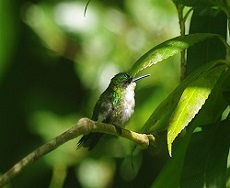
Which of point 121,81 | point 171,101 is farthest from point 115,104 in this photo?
point 171,101

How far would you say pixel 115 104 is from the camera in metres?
2.85

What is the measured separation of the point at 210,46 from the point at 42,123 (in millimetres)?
963

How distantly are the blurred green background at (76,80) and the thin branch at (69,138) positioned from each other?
3.10ft

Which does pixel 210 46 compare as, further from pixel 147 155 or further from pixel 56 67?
pixel 56 67

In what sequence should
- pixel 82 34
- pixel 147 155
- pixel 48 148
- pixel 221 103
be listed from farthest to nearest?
pixel 147 155 → pixel 82 34 → pixel 221 103 → pixel 48 148

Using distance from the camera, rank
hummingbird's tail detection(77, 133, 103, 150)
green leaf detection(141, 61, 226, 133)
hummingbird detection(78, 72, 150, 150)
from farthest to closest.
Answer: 1. hummingbird detection(78, 72, 150, 150)
2. hummingbird's tail detection(77, 133, 103, 150)
3. green leaf detection(141, 61, 226, 133)

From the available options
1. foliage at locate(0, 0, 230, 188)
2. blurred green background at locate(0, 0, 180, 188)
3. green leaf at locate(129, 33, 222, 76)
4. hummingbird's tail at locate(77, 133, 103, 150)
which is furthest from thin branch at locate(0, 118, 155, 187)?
blurred green background at locate(0, 0, 180, 188)

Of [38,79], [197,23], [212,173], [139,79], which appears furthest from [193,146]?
[38,79]

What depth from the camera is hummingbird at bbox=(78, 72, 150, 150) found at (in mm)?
2631

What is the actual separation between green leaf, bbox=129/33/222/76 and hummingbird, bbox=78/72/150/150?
682mm

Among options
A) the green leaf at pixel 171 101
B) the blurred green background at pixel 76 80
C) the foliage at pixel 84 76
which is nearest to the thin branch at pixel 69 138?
the green leaf at pixel 171 101

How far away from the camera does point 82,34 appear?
288 cm

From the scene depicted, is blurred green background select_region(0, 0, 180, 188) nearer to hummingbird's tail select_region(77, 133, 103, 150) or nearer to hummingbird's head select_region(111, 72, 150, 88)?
hummingbird's head select_region(111, 72, 150, 88)

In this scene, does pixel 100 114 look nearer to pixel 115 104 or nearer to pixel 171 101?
pixel 115 104
